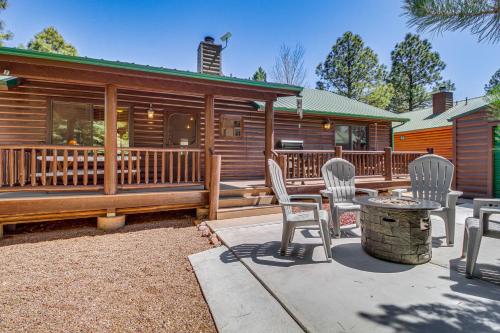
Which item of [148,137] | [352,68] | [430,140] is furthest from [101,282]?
[352,68]

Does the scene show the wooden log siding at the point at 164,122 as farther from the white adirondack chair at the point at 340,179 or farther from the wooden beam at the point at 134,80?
the white adirondack chair at the point at 340,179

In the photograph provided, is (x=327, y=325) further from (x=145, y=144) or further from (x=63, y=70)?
(x=145, y=144)

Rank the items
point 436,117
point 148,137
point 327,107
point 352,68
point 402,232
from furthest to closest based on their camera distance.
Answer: point 352,68 → point 436,117 → point 327,107 → point 148,137 → point 402,232

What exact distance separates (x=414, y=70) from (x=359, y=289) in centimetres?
2924

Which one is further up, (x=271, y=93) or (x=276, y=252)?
(x=271, y=93)

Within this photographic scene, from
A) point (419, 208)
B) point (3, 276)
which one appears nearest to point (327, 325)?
point (419, 208)

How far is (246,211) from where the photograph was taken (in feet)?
17.0

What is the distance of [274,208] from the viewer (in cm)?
549

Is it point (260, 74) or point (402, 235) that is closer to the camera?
point (402, 235)

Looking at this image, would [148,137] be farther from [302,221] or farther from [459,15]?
[459,15]

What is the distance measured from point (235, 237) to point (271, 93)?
11.2 feet

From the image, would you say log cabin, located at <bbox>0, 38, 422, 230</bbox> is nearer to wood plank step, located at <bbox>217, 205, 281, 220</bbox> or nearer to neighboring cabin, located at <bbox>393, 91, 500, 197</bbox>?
wood plank step, located at <bbox>217, 205, 281, 220</bbox>

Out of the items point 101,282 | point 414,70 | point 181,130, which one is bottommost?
point 101,282

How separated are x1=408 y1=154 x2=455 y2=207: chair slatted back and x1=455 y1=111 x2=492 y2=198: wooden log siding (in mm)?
4801
